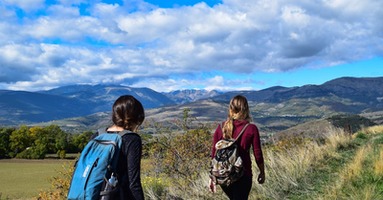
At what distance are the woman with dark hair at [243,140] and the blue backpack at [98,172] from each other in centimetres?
170

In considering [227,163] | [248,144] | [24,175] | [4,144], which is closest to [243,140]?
[248,144]

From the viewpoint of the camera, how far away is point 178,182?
8.60 metres

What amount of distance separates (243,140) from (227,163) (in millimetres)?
302

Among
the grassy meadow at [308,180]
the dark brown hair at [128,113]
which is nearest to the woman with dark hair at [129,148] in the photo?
the dark brown hair at [128,113]

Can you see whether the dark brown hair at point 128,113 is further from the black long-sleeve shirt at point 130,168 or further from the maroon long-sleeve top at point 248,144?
the maroon long-sleeve top at point 248,144

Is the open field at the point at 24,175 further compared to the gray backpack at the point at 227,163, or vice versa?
the open field at the point at 24,175

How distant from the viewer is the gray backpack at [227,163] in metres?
4.48

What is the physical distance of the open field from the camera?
1673 inches

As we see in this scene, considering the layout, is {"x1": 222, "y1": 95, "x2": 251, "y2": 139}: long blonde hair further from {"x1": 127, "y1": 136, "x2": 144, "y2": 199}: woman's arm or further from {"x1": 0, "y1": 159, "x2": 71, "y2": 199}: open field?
{"x1": 0, "y1": 159, "x2": 71, "y2": 199}: open field

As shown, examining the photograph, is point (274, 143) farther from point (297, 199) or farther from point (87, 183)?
point (87, 183)

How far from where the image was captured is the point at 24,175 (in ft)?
172

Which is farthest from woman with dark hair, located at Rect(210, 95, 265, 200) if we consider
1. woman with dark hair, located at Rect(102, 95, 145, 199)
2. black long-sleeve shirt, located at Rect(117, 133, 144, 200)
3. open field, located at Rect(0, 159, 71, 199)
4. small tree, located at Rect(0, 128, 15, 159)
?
small tree, located at Rect(0, 128, 15, 159)

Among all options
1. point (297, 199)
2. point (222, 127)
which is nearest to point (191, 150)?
point (297, 199)

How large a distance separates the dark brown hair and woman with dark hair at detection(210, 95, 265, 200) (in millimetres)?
1510
